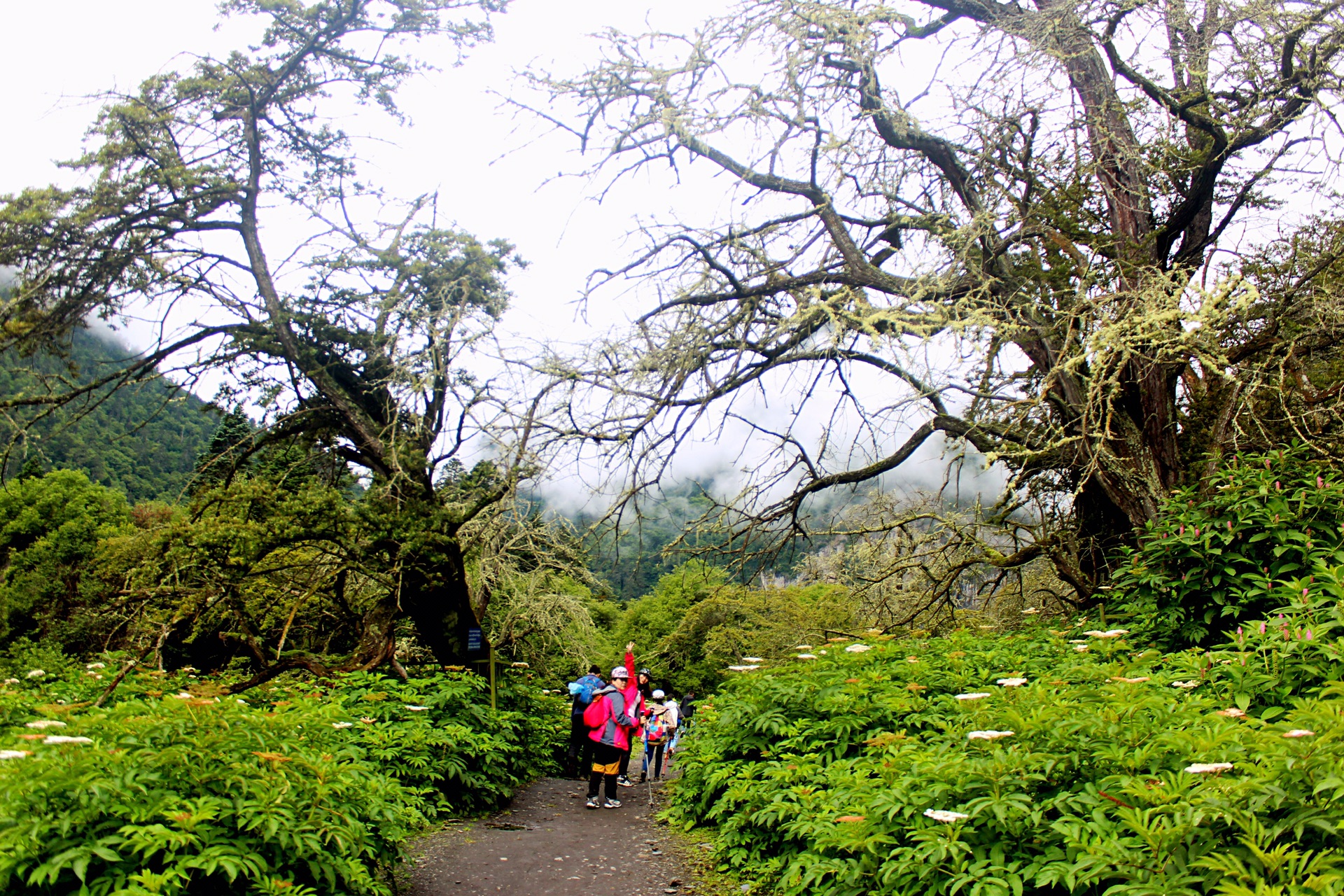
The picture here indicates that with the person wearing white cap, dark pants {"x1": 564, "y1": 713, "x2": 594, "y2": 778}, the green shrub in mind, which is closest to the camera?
the green shrub

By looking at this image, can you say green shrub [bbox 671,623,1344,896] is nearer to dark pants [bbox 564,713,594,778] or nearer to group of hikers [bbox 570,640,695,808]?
group of hikers [bbox 570,640,695,808]

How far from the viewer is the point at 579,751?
10562 mm

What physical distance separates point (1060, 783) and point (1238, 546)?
3.24 m

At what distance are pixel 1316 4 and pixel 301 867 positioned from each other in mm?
9466

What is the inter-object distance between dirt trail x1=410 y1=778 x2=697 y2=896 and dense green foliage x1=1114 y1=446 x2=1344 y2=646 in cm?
374

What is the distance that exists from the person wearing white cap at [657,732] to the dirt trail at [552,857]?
3.42 metres

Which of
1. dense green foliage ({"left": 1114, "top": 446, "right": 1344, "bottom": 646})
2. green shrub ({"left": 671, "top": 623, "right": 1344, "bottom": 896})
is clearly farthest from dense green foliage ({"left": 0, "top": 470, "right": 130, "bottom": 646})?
dense green foliage ({"left": 1114, "top": 446, "right": 1344, "bottom": 646})

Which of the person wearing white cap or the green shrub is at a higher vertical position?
the green shrub

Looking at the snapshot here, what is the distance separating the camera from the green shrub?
2.47 meters

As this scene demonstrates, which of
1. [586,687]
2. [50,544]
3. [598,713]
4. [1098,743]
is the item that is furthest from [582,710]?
[50,544]

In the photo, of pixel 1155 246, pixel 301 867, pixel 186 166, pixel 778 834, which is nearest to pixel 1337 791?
pixel 778 834

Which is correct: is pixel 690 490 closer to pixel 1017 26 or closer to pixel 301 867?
pixel 1017 26

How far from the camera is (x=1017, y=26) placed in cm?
809

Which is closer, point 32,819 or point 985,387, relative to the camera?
point 32,819
